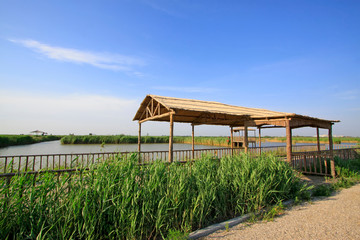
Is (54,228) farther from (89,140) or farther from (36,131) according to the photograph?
(36,131)

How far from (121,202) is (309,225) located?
361cm

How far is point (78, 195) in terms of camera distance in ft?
8.87

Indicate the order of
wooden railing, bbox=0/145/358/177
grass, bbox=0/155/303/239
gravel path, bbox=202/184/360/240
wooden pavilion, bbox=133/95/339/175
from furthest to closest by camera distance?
wooden pavilion, bbox=133/95/339/175, wooden railing, bbox=0/145/358/177, gravel path, bbox=202/184/360/240, grass, bbox=0/155/303/239

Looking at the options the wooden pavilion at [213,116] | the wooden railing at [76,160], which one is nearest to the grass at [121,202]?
the wooden railing at [76,160]

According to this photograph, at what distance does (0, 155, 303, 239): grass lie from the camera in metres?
2.56

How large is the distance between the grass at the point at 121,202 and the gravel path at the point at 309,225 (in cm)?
50

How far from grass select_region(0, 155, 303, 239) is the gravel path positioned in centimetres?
50

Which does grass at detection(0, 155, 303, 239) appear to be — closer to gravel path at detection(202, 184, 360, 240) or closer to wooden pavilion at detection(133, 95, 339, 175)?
gravel path at detection(202, 184, 360, 240)

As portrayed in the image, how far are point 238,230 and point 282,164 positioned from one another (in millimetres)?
2918

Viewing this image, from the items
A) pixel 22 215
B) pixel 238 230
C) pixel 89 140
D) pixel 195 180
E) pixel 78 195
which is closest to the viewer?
pixel 22 215

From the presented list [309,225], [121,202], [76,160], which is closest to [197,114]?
[76,160]

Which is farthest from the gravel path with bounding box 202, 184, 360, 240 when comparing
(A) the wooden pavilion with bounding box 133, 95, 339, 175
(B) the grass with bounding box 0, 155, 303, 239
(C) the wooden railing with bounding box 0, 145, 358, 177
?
(A) the wooden pavilion with bounding box 133, 95, 339, 175

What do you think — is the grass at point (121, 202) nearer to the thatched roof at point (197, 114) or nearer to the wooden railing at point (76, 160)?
the wooden railing at point (76, 160)

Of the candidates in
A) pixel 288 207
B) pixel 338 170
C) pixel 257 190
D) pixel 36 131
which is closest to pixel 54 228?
pixel 257 190
